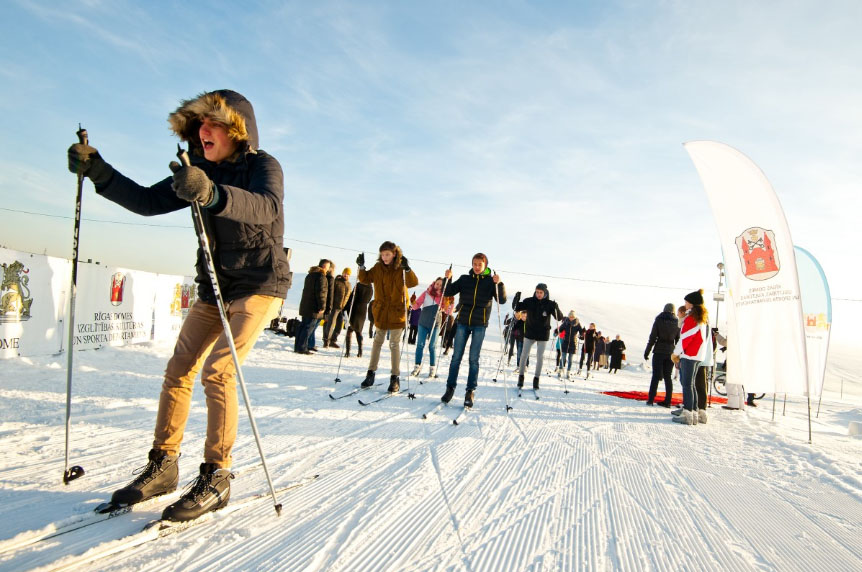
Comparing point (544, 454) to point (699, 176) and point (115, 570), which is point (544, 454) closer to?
point (115, 570)

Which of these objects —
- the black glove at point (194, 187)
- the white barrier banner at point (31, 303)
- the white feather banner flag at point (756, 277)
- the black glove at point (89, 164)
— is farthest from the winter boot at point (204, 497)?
the white feather banner flag at point (756, 277)

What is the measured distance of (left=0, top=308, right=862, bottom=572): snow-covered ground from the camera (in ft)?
6.57

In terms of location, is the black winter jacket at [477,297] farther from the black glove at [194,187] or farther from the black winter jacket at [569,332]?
the black winter jacket at [569,332]

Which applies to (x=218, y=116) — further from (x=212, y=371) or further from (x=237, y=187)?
(x=212, y=371)

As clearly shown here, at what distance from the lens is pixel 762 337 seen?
19.9 ft

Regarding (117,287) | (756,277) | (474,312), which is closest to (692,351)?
(756,277)

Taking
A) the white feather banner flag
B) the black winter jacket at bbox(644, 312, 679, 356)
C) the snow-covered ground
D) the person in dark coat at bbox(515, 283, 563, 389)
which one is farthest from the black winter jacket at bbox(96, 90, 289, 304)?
the black winter jacket at bbox(644, 312, 679, 356)

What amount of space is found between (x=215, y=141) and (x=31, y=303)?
18.6 ft

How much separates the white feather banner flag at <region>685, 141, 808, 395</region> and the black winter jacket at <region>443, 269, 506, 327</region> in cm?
332

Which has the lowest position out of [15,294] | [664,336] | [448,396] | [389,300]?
[448,396]

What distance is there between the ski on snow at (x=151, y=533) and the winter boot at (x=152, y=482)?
7.6 inches

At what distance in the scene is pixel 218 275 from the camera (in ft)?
7.71

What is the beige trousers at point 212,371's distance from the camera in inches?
88.3

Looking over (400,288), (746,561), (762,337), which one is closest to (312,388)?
(400,288)
